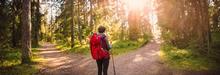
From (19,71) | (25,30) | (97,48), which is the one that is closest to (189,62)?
(97,48)

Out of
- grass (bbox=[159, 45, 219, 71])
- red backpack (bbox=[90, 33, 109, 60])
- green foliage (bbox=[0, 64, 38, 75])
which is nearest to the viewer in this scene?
red backpack (bbox=[90, 33, 109, 60])

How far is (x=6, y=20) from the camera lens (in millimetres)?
13797

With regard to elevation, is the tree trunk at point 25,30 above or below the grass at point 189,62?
above

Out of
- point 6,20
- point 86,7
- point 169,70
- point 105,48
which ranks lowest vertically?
point 169,70

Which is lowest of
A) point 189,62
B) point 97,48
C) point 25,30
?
point 189,62

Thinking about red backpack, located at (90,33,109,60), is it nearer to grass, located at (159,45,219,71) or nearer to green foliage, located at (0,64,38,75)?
green foliage, located at (0,64,38,75)

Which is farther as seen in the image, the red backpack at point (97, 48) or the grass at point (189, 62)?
the grass at point (189, 62)

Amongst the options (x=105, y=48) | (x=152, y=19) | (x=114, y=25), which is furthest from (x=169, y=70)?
(x=152, y=19)

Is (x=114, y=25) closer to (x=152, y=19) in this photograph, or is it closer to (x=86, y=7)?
(x=86, y=7)

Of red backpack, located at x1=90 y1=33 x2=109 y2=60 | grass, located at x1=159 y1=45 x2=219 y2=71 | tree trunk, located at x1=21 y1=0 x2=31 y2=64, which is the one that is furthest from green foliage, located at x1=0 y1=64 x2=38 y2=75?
grass, located at x1=159 y1=45 x2=219 y2=71

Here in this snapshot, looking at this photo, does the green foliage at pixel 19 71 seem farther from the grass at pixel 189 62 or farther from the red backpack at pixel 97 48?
the grass at pixel 189 62

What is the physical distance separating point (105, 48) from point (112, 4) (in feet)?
113

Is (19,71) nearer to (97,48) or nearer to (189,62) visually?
(97,48)

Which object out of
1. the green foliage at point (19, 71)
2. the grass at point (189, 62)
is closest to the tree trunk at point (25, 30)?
the green foliage at point (19, 71)
